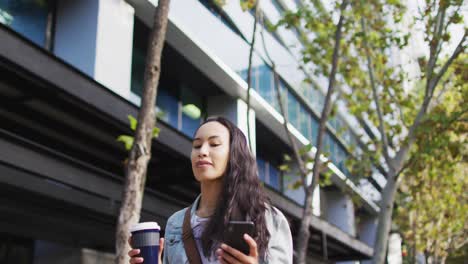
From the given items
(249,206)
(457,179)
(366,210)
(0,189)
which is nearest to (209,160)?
(249,206)

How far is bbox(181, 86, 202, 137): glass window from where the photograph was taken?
1644 centimetres

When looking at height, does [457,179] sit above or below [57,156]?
above

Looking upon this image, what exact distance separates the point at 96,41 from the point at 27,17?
137 centimetres

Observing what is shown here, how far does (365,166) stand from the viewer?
624 inches

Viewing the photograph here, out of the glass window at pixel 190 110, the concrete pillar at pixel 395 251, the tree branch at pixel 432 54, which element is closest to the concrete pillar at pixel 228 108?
the glass window at pixel 190 110

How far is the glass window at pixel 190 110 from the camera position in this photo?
16438 mm

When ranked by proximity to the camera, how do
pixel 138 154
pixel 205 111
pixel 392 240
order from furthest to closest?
pixel 392 240 → pixel 205 111 → pixel 138 154

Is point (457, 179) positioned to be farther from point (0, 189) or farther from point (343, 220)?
point (0, 189)

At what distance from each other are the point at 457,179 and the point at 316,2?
41.6ft

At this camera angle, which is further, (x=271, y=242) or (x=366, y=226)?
(x=366, y=226)

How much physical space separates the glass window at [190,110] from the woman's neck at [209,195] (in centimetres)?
1379

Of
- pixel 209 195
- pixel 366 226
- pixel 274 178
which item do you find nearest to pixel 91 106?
pixel 209 195

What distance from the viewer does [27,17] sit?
34.8 feet

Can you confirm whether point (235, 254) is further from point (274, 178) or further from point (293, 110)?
point (274, 178)
